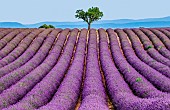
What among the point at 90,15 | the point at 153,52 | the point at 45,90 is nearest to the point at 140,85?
the point at 45,90

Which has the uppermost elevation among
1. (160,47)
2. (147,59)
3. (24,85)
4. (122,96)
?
(122,96)

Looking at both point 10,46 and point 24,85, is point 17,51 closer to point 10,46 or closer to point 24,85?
point 10,46

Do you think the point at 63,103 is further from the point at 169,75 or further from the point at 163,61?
the point at 163,61

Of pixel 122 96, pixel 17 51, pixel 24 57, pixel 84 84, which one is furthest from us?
pixel 17 51

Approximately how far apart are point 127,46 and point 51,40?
27.9 ft

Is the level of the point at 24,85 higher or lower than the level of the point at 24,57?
higher

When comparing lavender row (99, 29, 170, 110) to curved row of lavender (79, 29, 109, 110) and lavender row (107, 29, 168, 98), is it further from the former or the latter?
curved row of lavender (79, 29, 109, 110)

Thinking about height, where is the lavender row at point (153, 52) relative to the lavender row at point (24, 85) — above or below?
below

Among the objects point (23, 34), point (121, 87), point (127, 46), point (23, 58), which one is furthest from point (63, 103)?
point (23, 34)

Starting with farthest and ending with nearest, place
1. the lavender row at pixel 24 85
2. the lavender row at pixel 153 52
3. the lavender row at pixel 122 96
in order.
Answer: the lavender row at pixel 153 52 < the lavender row at pixel 24 85 < the lavender row at pixel 122 96

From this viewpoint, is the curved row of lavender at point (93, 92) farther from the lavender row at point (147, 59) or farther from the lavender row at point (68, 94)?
the lavender row at point (147, 59)

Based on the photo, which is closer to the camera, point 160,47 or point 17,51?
point 17,51

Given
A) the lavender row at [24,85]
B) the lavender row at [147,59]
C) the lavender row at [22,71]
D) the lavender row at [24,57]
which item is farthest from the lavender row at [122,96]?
the lavender row at [24,57]

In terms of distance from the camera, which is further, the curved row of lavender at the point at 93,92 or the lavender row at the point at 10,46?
the lavender row at the point at 10,46
